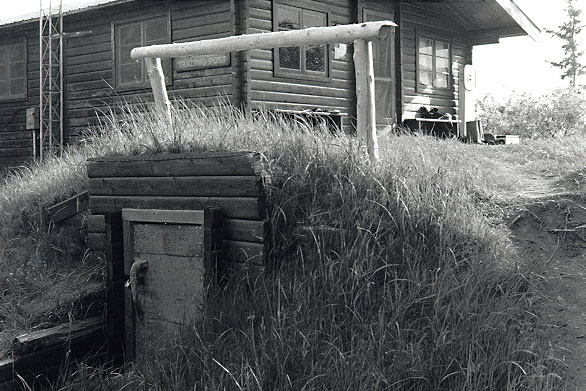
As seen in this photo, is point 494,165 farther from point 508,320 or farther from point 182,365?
point 182,365

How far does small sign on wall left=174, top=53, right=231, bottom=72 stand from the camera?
37.0 feet

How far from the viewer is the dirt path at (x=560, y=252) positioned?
4.04 m

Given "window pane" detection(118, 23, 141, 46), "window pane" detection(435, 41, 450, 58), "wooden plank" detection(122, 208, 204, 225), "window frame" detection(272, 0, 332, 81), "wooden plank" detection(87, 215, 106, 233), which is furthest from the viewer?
"window pane" detection(435, 41, 450, 58)

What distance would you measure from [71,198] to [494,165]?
4.26 m

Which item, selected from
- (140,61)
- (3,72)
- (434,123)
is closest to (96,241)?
(140,61)

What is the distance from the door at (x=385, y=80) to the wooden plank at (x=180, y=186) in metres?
9.12

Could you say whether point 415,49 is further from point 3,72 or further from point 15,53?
point 3,72

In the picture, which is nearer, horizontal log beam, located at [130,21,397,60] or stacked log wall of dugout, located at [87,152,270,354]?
stacked log wall of dugout, located at [87,152,270,354]

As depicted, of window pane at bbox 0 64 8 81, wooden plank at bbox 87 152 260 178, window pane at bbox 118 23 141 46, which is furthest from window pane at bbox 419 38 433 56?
wooden plank at bbox 87 152 260 178

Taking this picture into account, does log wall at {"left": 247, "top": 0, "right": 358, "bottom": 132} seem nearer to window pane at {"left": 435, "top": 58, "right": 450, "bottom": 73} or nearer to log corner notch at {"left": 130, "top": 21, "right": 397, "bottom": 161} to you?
window pane at {"left": 435, "top": 58, "right": 450, "bottom": 73}

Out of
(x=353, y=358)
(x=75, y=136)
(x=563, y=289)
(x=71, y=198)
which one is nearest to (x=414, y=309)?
(x=353, y=358)

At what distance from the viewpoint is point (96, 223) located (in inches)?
254

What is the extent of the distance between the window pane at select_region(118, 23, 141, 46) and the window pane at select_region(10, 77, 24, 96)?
3.41m

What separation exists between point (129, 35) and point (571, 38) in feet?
106
